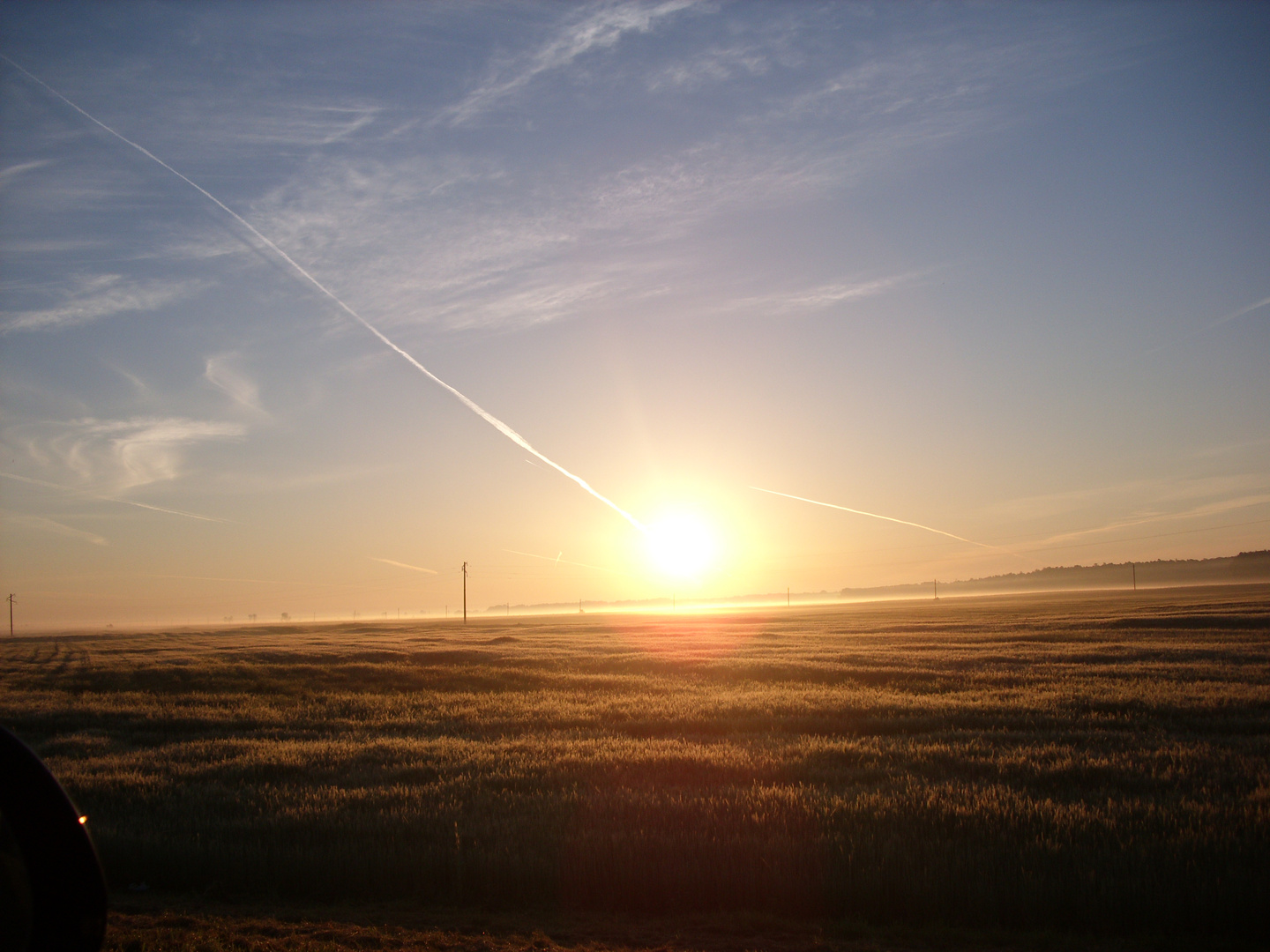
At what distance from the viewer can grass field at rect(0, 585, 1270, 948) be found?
302 inches

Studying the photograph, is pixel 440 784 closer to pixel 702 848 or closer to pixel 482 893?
pixel 482 893

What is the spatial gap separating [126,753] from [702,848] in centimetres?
1398

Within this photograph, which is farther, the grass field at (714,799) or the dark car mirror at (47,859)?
the grass field at (714,799)

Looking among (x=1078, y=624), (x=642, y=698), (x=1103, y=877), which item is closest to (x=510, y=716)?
(x=642, y=698)

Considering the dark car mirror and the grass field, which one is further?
the grass field

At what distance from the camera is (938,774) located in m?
12.4

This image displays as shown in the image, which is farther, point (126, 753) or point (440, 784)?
point (126, 753)

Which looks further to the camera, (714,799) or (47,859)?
(714,799)

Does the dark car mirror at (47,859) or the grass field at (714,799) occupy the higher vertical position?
the dark car mirror at (47,859)

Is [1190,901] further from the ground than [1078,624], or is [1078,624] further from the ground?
[1190,901]

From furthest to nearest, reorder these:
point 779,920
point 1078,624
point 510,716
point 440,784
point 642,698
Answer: point 1078,624, point 642,698, point 510,716, point 440,784, point 779,920

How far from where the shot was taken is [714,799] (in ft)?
34.2

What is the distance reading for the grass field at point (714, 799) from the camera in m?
7.66

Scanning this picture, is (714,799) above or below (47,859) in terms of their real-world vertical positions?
below
